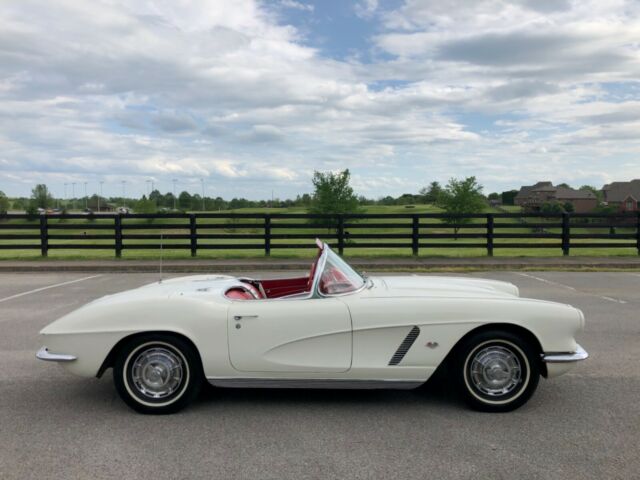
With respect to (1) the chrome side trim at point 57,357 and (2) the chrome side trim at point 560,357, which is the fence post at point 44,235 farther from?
(2) the chrome side trim at point 560,357

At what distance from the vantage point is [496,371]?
4152 mm

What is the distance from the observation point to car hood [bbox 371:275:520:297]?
444cm

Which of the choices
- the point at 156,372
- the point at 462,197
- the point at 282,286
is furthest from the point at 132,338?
the point at 462,197

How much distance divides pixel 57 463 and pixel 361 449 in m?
1.83

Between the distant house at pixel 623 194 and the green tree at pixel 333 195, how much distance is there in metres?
80.3

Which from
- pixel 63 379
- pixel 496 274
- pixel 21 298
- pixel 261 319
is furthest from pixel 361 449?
pixel 496 274

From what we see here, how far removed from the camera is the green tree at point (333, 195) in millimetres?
36312

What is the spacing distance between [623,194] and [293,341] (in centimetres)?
11786

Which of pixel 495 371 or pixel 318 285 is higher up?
pixel 318 285

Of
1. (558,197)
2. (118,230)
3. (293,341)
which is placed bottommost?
(293,341)

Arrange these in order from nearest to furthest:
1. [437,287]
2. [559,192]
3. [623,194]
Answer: [437,287] < [623,194] < [559,192]

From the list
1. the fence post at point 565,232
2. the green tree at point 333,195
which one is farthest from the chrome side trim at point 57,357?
the green tree at point 333,195

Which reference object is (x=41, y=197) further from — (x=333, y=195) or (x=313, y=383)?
(x=313, y=383)

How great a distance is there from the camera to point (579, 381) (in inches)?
197
